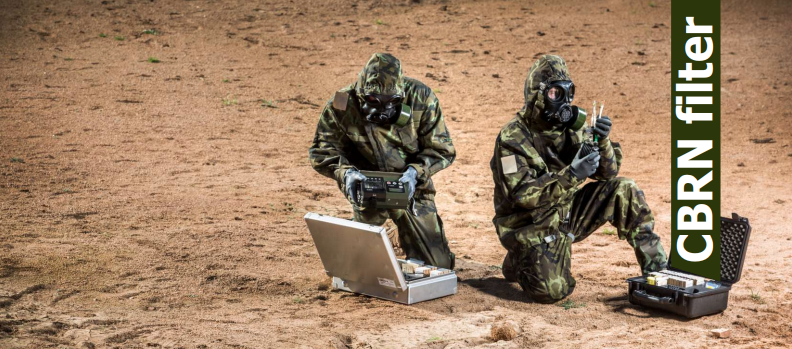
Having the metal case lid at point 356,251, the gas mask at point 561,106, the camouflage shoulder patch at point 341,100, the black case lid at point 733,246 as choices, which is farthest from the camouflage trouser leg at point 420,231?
the black case lid at point 733,246

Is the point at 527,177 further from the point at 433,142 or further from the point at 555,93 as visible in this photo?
the point at 433,142

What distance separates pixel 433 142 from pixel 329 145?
820mm

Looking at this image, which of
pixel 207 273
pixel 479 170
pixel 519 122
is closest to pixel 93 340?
pixel 207 273

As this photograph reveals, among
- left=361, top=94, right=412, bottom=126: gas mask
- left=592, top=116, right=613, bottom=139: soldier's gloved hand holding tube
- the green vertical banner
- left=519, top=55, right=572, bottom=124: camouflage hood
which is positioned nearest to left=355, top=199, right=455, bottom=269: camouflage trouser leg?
left=361, top=94, right=412, bottom=126: gas mask

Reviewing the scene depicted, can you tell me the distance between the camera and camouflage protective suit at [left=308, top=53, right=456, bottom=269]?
705cm

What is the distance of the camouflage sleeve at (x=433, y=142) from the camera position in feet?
23.3

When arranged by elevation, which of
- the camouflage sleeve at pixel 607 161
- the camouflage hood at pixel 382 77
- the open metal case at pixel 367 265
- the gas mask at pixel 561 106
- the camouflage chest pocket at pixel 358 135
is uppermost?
the camouflage hood at pixel 382 77

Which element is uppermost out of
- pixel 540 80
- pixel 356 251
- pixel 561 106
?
pixel 540 80

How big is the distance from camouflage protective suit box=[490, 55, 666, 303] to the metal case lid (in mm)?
983

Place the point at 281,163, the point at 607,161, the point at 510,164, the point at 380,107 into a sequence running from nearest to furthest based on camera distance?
the point at 510,164 < the point at 607,161 < the point at 380,107 < the point at 281,163

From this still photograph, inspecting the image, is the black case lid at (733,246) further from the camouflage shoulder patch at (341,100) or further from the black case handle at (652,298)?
the camouflage shoulder patch at (341,100)

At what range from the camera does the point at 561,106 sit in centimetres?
655

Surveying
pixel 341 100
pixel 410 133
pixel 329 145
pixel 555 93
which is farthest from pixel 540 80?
pixel 329 145

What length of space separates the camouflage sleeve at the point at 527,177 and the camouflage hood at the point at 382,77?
0.88 m
